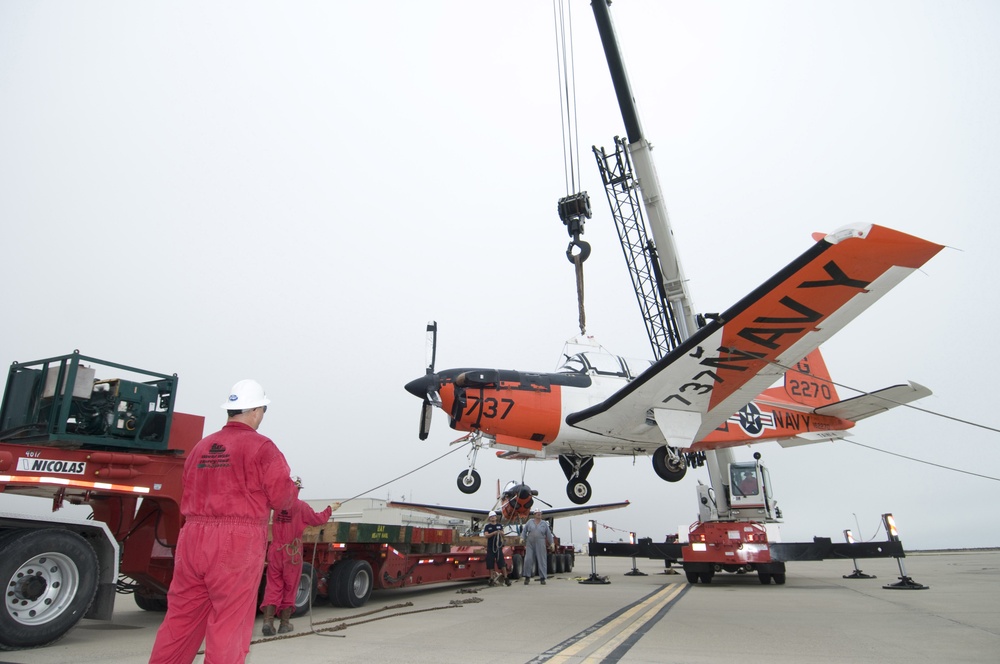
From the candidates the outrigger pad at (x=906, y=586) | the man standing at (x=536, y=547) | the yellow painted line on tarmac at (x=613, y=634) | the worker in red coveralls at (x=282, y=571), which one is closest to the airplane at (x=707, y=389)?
the yellow painted line on tarmac at (x=613, y=634)

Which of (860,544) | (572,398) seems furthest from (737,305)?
(860,544)

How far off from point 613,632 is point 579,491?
5029 millimetres

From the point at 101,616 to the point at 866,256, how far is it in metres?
8.78

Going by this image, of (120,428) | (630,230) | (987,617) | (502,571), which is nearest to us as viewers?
(120,428)

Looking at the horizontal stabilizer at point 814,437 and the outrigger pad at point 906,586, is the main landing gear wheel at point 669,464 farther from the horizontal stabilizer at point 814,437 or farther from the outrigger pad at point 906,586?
the outrigger pad at point 906,586

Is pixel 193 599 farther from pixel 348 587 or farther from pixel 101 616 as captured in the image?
pixel 348 587

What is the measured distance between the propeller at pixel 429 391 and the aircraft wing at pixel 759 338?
229 centimetres

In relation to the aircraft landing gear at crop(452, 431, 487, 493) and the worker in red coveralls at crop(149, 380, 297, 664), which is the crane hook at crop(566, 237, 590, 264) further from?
the worker in red coveralls at crop(149, 380, 297, 664)

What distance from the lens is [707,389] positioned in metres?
8.22

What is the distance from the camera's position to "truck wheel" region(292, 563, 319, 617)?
7480mm

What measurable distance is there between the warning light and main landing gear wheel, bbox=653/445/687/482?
240 inches

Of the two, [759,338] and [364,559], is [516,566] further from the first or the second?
[759,338]

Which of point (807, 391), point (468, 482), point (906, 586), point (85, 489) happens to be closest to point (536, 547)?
point (468, 482)

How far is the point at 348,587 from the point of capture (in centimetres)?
833
